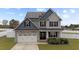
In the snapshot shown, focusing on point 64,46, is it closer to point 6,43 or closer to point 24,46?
point 24,46

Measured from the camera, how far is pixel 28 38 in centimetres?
465

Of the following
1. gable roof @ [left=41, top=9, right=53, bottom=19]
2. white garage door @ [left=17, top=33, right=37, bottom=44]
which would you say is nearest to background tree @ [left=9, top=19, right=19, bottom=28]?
white garage door @ [left=17, top=33, right=37, bottom=44]

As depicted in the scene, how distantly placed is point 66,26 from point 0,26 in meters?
1.16

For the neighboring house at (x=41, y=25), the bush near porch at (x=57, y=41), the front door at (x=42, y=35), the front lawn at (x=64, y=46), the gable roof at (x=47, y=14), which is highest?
the gable roof at (x=47, y=14)

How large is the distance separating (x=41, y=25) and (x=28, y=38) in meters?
0.34

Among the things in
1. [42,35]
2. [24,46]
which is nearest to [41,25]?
[42,35]

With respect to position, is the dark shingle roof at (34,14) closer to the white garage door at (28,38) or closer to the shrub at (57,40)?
the white garage door at (28,38)

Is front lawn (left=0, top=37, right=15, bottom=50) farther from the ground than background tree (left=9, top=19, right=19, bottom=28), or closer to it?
closer to it

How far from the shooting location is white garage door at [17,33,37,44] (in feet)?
15.2

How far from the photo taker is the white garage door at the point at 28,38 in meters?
4.62

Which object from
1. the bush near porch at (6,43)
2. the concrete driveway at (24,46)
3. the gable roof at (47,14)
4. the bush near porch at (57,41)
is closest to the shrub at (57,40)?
the bush near porch at (57,41)

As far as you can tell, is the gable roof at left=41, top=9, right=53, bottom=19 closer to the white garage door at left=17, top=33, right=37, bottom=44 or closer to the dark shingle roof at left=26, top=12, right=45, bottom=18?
the dark shingle roof at left=26, top=12, right=45, bottom=18
